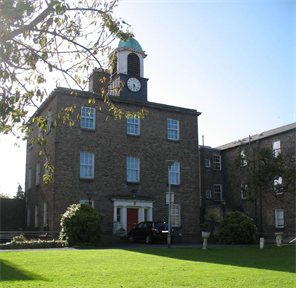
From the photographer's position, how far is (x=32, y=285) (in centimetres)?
908

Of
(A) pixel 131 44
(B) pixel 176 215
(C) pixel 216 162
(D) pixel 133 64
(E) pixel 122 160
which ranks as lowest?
(B) pixel 176 215

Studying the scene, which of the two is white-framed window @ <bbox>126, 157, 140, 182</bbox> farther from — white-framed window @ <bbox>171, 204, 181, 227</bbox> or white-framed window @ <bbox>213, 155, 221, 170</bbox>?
white-framed window @ <bbox>213, 155, 221, 170</bbox>

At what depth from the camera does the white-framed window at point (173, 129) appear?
111 feet

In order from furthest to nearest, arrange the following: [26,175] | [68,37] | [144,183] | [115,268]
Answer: [26,175]
[144,183]
[115,268]
[68,37]

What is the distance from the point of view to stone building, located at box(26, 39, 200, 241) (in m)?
28.9

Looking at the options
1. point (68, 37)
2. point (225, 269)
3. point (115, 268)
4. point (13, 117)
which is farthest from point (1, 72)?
point (225, 269)

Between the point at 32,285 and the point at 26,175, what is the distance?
100ft

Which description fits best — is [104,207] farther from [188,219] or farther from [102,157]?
[188,219]

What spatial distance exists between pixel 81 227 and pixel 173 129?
13553 millimetres

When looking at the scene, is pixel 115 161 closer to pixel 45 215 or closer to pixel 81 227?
pixel 45 215

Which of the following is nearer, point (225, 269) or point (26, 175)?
point (225, 269)

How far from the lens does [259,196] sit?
122ft

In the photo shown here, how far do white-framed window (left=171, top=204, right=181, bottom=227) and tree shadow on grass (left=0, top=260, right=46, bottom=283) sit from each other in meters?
20.7

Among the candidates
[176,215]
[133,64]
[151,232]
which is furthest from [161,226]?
[133,64]
